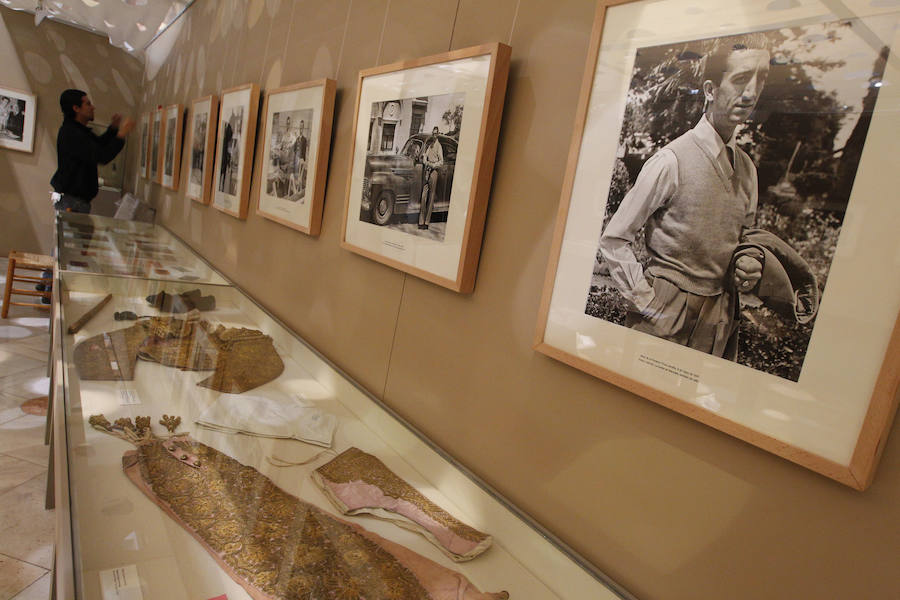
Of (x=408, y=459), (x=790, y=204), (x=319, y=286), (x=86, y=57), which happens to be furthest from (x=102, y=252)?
(x=86, y=57)

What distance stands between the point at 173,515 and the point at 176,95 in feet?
21.2

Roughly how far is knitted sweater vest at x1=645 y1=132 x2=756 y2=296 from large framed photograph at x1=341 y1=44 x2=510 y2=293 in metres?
0.64

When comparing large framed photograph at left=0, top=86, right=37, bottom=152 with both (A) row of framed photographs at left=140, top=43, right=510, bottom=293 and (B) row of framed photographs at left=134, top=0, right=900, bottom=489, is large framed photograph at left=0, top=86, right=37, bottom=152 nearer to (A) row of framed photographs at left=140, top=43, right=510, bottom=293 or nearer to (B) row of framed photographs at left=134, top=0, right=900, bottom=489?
(A) row of framed photographs at left=140, top=43, right=510, bottom=293

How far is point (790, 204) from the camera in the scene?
38.8 inches

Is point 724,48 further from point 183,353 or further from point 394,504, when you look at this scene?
point 183,353

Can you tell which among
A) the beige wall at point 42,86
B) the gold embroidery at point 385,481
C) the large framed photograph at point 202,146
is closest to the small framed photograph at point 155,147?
the large framed photograph at point 202,146

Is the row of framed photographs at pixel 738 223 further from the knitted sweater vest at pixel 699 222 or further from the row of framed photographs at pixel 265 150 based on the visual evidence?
the row of framed photographs at pixel 265 150

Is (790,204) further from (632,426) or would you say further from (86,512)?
(86,512)

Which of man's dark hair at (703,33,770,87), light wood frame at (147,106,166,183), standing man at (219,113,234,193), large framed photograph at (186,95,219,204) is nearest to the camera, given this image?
man's dark hair at (703,33,770,87)

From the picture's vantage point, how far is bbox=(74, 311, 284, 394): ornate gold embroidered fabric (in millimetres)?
1856

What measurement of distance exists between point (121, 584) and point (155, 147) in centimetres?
707

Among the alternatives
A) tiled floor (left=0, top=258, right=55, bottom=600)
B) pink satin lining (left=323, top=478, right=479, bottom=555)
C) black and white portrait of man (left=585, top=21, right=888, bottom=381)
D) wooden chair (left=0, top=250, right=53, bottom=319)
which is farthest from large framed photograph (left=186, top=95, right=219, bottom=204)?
black and white portrait of man (left=585, top=21, right=888, bottom=381)

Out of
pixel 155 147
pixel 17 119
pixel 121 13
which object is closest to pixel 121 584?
pixel 155 147

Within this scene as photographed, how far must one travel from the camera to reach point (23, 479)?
3072mm
